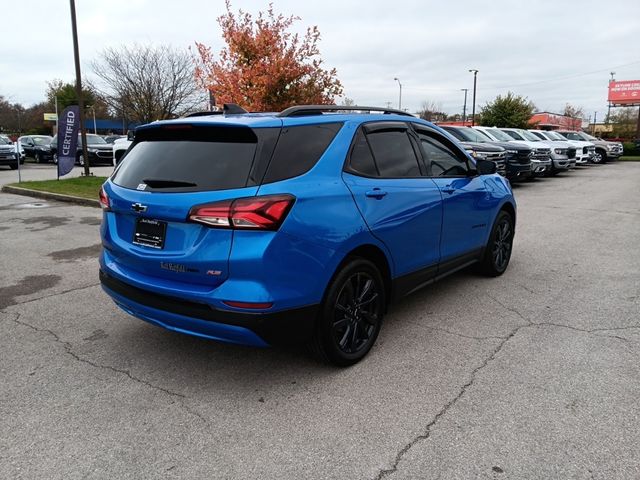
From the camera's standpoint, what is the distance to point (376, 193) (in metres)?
3.59

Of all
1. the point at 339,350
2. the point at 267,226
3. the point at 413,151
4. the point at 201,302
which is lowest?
the point at 339,350

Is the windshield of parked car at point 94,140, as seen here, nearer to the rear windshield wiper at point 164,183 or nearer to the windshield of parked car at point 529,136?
the windshield of parked car at point 529,136

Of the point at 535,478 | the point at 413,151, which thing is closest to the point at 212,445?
the point at 535,478

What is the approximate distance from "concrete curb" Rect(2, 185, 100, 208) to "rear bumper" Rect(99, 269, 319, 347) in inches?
352

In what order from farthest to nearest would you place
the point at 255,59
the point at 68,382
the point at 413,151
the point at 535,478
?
the point at 255,59, the point at 413,151, the point at 68,382, the point at 535,478

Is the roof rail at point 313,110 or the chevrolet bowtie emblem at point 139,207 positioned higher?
the roof rail at point 313,110

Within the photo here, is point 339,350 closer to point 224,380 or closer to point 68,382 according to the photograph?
point 224,380

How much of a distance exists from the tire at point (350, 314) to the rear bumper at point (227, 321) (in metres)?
0.14

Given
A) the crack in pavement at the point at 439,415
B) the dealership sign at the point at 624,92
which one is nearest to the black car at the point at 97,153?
the crack in pavement at the point at 439,415

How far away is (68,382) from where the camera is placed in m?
3.33

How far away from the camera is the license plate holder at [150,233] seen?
3.12 metres


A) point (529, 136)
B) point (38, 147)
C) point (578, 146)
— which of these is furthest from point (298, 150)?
point (38, 147)

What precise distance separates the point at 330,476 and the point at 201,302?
120 centimetres

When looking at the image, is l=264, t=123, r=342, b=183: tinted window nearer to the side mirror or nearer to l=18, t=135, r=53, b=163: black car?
the side mirror
